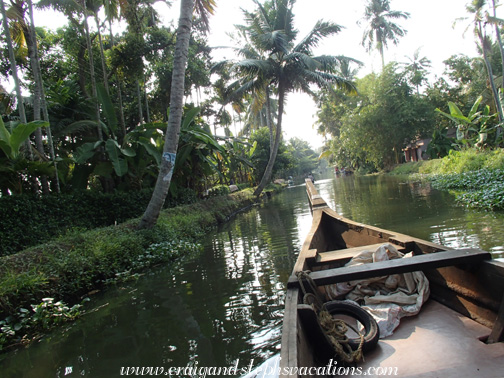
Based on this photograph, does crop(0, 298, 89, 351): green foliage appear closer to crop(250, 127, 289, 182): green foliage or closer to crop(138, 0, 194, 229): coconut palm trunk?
crop(138, 0, 194, 229): coconut palm trunk

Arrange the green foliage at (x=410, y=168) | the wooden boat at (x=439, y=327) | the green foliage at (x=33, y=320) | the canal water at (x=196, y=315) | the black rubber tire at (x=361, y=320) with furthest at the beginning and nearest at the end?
the green foliage at (x=410, y=168), the green foliage at (x=33, y=320), the canal water at (x=196, y=315), the black rubber tire at (x=361, y=320), the wooden boat at (x=439, y=327)

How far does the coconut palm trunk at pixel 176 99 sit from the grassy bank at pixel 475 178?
819 centimetres

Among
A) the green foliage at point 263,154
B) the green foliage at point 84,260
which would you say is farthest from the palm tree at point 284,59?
the green foliage at point 84,260

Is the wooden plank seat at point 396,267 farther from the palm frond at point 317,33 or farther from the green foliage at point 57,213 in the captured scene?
the palm frond at point 317,33

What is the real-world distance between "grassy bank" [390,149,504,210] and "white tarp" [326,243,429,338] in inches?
266

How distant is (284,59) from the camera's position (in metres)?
18.0

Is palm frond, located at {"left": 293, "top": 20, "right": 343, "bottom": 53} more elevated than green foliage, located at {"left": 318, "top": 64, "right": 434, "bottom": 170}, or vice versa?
palm frond, located at {"left": 293, "top": 20, "right": 343, "bottom": 53}

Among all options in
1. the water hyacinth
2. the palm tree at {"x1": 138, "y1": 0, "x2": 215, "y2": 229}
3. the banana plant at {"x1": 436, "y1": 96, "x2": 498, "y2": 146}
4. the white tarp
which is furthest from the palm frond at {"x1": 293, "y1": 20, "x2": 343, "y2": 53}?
the white tarp

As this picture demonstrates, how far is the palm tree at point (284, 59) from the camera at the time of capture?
17594 millimetres

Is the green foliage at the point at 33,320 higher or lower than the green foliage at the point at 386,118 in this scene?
lower

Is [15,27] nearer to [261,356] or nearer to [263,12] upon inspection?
[261,356]

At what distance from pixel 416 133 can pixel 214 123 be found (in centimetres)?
1794

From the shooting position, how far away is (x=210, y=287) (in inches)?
224

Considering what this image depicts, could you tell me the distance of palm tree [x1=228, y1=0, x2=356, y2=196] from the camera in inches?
693
